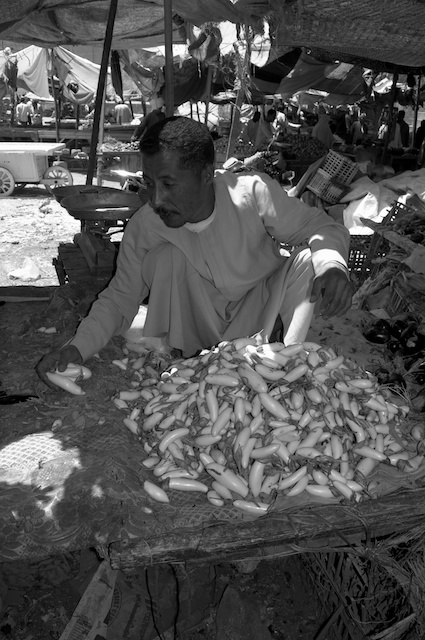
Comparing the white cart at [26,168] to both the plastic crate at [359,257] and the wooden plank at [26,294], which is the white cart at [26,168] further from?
the plastic crate at [359,257]

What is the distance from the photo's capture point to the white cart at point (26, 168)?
31.9ft

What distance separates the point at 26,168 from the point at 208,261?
871cm

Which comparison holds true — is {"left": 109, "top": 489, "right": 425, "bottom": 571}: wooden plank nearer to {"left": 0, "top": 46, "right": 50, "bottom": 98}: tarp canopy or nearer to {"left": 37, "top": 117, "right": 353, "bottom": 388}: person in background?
{"left": 37, "top": 117, "right": 353, "bottom": 388}: person in background

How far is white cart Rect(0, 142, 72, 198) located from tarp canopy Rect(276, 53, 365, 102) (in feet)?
15.7

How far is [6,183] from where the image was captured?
10.0 metres

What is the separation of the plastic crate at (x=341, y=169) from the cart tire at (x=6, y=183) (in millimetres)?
6156

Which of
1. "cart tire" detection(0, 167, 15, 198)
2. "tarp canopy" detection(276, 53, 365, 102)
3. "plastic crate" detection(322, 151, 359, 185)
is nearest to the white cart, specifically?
"cart tire" detection(0, 167, 15, 198)

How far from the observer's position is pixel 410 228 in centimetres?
366

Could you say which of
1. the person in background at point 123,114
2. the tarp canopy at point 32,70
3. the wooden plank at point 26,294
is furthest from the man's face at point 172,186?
the person in background at point 123,114

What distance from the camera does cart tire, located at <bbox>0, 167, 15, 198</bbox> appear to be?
9.88m

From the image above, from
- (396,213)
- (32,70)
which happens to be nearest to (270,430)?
(396,213)

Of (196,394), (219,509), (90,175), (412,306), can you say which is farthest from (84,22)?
(219,509)

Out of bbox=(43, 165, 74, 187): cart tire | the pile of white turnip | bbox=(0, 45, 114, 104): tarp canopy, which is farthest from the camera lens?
bbox=(0, 45, 114, 104): tarp canopy

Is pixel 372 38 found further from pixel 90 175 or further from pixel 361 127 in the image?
pixel 361 127
